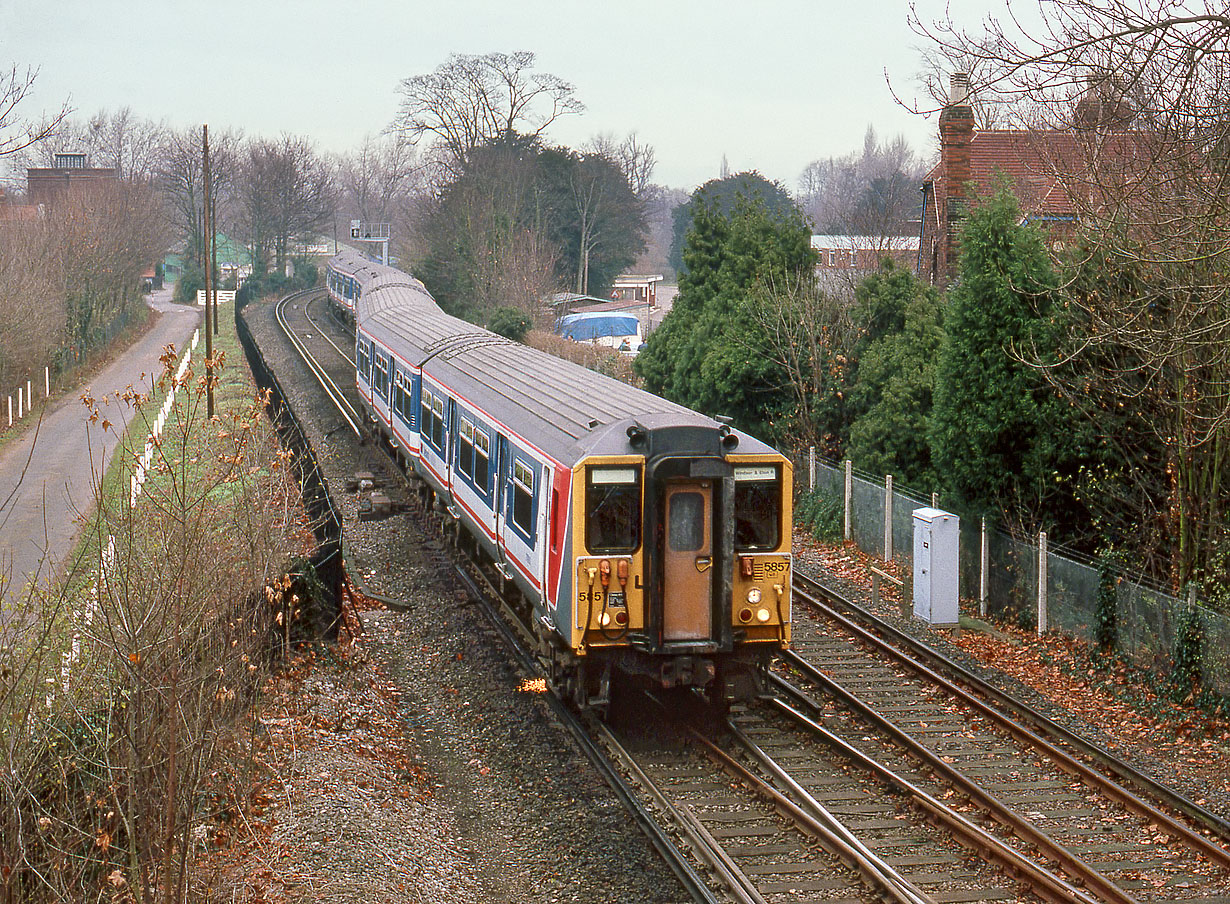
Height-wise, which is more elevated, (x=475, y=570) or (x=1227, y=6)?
(x=1227, y=6)

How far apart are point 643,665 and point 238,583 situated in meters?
3.65

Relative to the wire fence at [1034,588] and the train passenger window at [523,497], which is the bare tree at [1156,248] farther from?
the train passenger window at [523,497]

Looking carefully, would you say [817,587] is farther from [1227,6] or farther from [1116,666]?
[1227,6]

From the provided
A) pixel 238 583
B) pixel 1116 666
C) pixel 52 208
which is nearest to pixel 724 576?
pixel 238 583

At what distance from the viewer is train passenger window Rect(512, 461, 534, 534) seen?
12617 mm

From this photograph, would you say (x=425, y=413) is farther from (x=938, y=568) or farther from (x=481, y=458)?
(x=938, y=568)

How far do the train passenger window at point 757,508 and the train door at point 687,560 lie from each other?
0.31 metres

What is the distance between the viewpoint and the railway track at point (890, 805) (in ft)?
29.0

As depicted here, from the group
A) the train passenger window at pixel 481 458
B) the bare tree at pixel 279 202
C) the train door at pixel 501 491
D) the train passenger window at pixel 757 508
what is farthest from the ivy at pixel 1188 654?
the bare tree at pixel 279 202

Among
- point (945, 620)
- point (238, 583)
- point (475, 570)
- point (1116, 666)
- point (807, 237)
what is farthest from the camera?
point (807, 237)

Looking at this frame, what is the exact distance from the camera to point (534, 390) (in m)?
14.8

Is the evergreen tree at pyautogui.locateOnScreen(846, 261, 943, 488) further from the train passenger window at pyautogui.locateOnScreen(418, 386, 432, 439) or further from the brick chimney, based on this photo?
the train passenger window at pyautogui.locateOnScreen(418, 386, 432, 439)

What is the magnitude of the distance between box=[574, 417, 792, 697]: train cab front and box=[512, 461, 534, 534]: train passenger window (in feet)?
5.69

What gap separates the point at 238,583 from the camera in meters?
10.3
